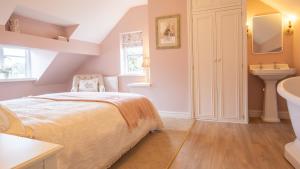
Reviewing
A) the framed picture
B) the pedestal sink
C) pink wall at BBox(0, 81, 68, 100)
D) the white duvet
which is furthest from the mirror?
pink wall at BBox(0, 81, 68, 100)

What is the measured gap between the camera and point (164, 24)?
12.8 ft

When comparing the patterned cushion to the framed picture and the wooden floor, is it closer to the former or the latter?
the framed picture

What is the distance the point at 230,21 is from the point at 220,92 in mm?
1238

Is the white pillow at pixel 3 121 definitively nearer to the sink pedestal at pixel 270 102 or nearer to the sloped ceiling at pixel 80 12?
the sloped ceiling at pixel 80 12

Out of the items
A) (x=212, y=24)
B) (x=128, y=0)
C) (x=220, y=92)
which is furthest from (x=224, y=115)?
(x=128, y=0)

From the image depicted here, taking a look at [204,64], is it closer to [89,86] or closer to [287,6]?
[287,6]

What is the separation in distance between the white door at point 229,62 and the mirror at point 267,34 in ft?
2.05

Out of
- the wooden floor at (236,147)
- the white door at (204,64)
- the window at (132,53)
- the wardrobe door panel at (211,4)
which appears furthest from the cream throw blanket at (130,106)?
the window at (132,53)

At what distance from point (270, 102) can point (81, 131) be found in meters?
3.21

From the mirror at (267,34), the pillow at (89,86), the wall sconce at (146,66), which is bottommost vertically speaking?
the pillow at (89,86)

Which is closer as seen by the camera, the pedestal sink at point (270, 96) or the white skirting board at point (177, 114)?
the pedestal sink at point (270, 96)

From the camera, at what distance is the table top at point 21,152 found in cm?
61

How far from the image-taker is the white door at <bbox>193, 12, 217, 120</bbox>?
11.5 feet

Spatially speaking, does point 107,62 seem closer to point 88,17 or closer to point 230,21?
point 88,17
